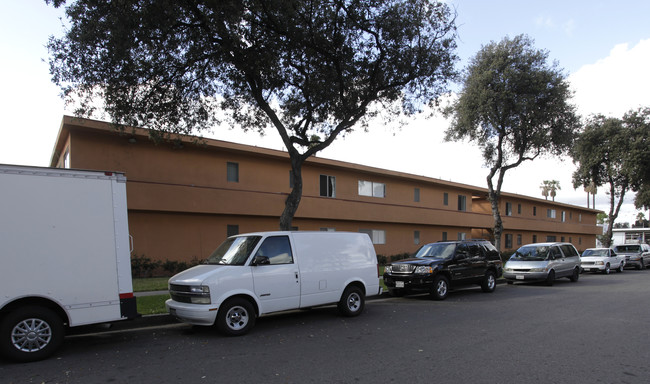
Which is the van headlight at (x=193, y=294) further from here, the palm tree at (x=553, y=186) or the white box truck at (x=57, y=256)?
the palm tree at (x=553, y=186)

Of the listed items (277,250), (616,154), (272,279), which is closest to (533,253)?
(277,250)

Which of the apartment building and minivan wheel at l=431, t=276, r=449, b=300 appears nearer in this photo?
minivan wheel at l=431, t=276, r=449, b=300

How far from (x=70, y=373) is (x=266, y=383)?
107 inches

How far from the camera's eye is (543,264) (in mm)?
15859

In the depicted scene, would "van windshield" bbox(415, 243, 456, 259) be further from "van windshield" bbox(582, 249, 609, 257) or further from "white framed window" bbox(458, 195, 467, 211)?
"white framed window" bbox(458, 195, 467, 211)

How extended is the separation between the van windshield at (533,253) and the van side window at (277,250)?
41.1 ft

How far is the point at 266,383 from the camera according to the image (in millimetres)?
4867

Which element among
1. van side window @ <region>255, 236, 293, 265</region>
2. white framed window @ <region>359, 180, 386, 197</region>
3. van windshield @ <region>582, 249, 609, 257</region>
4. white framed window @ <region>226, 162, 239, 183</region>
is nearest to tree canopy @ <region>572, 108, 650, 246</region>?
van windshield @ <region>582, 249, 609, 257</region>

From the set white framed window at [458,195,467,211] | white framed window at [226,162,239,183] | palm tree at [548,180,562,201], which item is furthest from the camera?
palm tree at [548,180,562,201]

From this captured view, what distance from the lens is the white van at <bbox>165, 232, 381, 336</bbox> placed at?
7.13 meters

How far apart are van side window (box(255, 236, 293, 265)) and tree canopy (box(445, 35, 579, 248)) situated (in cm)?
1598

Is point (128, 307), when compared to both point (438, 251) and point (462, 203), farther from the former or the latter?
point (462, 203)

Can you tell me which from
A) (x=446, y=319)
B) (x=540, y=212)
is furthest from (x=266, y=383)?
(x=540, y=212)

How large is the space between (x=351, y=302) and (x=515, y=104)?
51.7 ft
